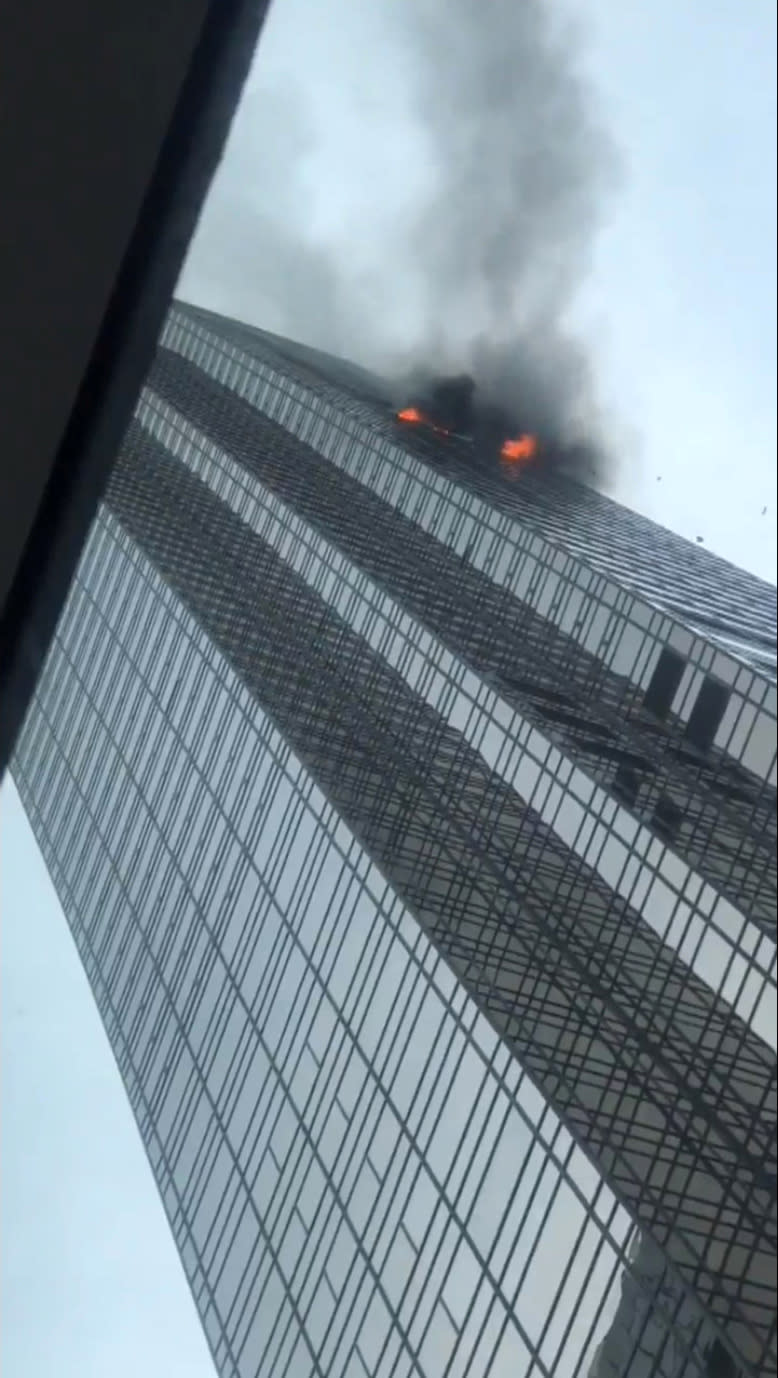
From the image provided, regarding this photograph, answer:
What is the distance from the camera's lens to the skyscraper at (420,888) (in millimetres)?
13461

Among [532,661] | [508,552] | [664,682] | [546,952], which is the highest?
[664,682]

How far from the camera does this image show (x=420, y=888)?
998 inches

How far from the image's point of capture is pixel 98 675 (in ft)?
142

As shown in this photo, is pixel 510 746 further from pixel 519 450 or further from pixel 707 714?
pixel 707 714

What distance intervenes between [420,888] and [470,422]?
8.61m

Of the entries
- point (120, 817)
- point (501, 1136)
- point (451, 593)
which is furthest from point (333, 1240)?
point (120, 817)

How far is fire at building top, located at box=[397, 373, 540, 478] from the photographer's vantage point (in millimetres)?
17641

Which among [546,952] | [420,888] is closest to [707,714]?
[546,952]

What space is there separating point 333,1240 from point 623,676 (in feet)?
45.5

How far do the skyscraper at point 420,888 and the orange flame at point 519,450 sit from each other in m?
0.45

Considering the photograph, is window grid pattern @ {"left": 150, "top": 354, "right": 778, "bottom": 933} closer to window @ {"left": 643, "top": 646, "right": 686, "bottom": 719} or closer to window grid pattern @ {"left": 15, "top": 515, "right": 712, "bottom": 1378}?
window @ {"left": 643, "top": 646, "right": 686, "bottom": 719}

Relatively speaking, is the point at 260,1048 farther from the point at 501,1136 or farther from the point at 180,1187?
the point at 501,1136

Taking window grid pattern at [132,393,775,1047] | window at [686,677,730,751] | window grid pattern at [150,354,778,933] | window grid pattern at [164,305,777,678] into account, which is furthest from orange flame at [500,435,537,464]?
window at [686,677,730,751]

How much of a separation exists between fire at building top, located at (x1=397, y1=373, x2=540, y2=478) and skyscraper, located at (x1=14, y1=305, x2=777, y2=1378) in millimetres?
567
